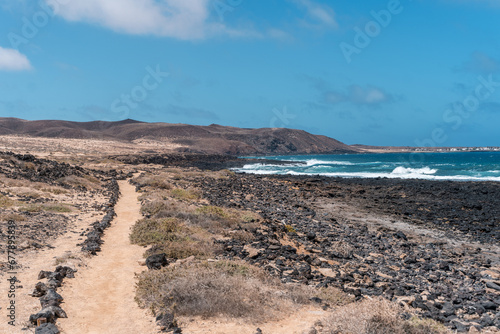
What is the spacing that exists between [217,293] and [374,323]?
8.98ft

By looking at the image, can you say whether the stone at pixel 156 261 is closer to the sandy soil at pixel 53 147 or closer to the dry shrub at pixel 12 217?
the dry shrub at pixel 12 217

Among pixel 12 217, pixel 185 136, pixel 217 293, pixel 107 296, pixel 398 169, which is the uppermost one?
pixel 185 136

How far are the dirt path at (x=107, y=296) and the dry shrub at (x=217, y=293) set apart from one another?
13.9 inches

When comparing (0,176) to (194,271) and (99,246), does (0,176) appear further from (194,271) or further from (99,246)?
(194,271)

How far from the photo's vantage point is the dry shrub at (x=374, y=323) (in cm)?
523

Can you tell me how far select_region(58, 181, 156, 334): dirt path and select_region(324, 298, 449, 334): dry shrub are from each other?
2948mm

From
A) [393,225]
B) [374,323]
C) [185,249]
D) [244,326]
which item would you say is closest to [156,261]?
[185,249]

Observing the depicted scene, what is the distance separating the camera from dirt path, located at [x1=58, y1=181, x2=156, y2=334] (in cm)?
603

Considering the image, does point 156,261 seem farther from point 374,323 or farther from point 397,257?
point 397,257

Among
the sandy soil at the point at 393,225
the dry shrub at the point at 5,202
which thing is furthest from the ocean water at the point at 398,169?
the dry shrub at the point at 5,202

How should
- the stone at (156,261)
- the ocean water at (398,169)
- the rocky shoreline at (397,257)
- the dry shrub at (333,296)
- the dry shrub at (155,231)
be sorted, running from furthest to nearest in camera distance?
the ocean water at (398,169), the dry shrub at (155,231), the stone at (156,261), the rocky shoreline at (397,257), the dry shrub at (333,296)

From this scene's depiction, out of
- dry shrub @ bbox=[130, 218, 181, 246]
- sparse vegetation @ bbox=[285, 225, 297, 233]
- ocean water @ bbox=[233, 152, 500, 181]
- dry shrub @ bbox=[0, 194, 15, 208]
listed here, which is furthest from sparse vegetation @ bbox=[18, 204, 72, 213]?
ocean water @ bbox=[233, 152, 500, 181]

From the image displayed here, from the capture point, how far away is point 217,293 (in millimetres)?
6605

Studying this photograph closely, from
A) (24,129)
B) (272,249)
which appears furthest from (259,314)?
(24,129)
